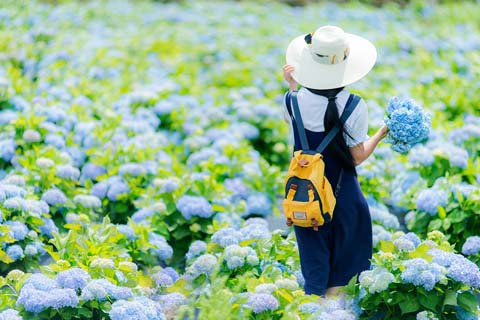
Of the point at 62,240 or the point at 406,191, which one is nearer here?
the point at 62,240

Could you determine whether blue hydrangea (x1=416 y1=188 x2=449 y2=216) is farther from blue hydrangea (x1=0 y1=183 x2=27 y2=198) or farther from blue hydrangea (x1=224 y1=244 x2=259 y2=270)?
blue hydrangea (x1=0 y1=183 x2=27 y2=198)

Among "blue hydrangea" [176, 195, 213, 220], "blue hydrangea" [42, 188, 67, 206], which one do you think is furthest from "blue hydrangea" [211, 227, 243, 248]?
"blue hydrangea" [42, 188, 67, 206]

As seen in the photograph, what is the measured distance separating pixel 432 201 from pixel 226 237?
3.96ft

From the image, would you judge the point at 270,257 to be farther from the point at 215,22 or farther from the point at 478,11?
the point at 478,11

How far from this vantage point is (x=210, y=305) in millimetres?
2430

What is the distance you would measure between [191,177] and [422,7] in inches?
Answer: 317

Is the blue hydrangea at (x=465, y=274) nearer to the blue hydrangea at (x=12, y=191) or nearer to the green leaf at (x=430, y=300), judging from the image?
the green leaf at (x=430, y=300)

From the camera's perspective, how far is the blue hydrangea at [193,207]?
4.02m

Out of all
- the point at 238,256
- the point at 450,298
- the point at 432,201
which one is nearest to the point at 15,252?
the point at 238,256

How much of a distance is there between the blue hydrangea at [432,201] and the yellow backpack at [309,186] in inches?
45.8

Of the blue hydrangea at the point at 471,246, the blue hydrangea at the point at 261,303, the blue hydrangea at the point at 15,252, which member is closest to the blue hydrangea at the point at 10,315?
the blue hydrangea at the point at 15,252

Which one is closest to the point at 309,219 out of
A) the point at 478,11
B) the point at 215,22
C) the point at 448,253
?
the point at 448,253

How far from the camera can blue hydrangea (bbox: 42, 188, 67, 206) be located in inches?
159

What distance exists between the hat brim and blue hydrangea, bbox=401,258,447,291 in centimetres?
75
